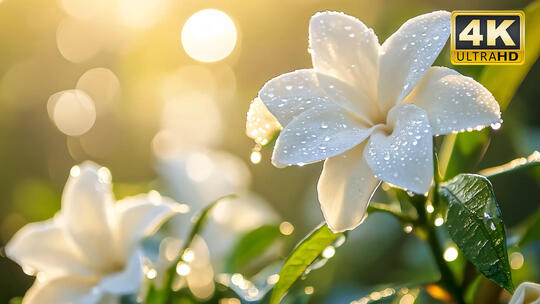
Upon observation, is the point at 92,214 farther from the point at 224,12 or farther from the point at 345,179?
the point at 224,12

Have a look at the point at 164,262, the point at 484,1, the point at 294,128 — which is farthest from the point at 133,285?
the point at 484,1

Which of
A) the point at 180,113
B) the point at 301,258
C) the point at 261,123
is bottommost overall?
the point at 180,113

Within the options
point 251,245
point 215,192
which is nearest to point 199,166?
point 215,192

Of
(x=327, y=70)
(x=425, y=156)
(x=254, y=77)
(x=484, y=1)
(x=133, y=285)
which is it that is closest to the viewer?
(x=425, y=156)

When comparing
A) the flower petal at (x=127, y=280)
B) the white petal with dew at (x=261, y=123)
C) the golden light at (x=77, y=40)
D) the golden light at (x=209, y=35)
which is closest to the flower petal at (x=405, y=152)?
the white petal with dew at (x=261, y=123)

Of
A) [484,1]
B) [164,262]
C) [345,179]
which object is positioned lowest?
[164,262]

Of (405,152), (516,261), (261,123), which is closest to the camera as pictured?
(405,152)

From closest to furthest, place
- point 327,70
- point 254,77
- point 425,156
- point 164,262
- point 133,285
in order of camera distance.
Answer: point 425,156 < point 327,70 < point 133,285 < point 164,262 < point 254,77

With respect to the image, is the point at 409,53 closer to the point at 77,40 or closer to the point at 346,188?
the point at 346,188
